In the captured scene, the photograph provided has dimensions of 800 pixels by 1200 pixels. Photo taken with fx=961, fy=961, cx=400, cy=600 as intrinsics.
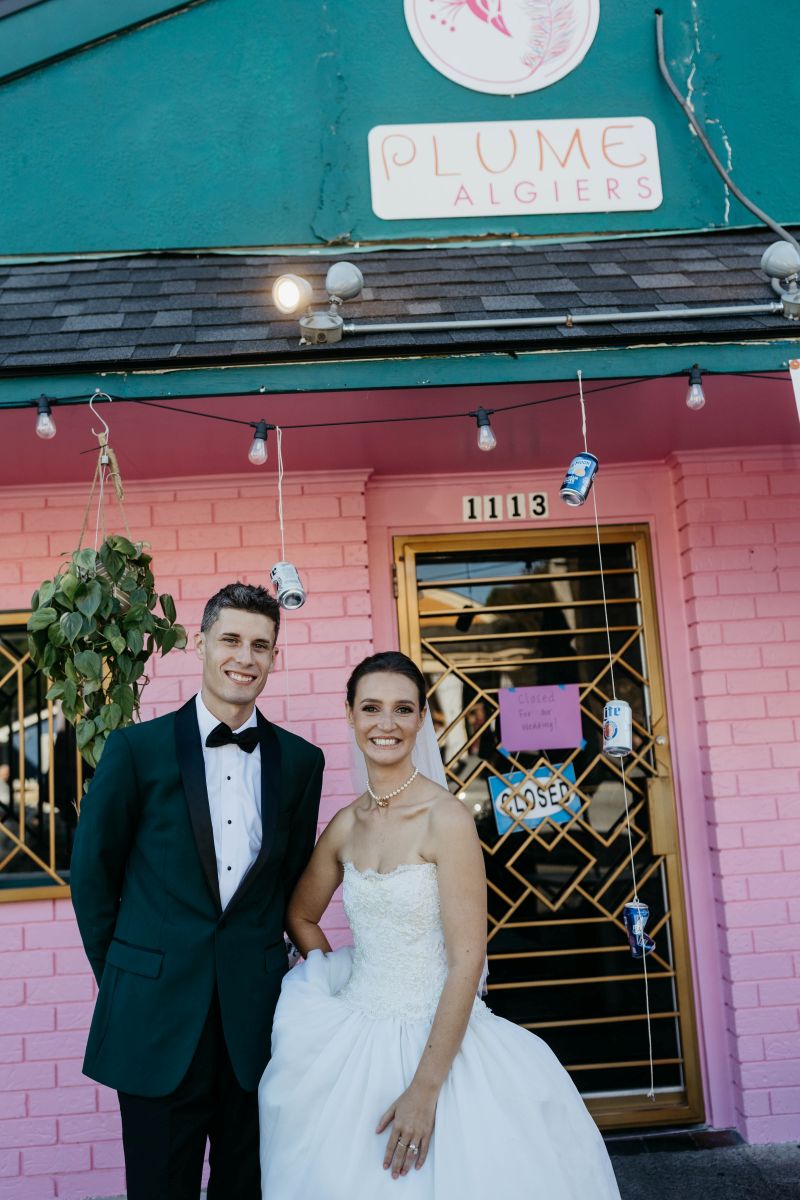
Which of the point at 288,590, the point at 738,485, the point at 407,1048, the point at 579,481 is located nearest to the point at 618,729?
the point at 579,481

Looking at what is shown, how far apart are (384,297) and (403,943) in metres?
2.54

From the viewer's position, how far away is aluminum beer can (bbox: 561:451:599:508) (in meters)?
3.30

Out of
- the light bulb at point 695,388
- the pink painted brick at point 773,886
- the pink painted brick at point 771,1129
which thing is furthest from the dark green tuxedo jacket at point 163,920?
the pink painted brick at point 771,1129

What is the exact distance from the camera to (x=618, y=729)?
3615 mm

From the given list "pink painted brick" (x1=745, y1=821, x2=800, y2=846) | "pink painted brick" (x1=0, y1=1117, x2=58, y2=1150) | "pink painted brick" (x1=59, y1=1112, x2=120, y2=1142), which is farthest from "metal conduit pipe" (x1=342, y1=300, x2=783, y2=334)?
"pink painted brick" (x1=0, y1=1117, x2=58, y2=1150)

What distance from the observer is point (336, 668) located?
4.39m

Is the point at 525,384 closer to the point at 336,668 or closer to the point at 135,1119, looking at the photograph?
the point at 336,668

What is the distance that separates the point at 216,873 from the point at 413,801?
0.60 meters

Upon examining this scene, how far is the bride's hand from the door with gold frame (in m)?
1.99

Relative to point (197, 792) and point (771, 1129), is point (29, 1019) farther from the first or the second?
point (771, 1129)

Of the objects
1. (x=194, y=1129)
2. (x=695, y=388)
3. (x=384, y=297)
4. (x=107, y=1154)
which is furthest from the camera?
(x=107, y=1154)

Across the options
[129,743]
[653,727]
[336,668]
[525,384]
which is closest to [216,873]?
[129,743]

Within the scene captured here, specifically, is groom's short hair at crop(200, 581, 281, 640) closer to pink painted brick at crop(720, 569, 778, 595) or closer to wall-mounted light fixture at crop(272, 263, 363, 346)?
wall-mounted light fixture at crop(272, 263, 363, 346)

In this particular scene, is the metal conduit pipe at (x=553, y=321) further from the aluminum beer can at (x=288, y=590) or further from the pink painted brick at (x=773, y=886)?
the pink painted brick at (x=773, y=886)
